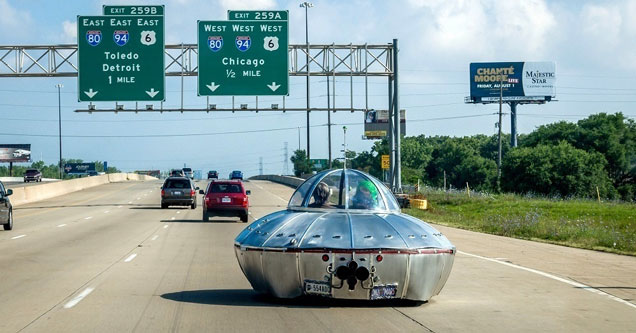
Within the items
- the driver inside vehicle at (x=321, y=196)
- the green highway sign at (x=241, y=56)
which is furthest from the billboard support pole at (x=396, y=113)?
the driver inside vehicle at (x=321, y=196)

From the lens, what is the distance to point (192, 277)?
1530 centimetres

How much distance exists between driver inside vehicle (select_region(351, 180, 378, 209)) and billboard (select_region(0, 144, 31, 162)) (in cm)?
15427

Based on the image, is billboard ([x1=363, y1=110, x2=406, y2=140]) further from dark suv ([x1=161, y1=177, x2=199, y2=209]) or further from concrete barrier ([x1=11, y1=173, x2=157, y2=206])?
dark suv ([x1=161, y1=177, x2=199, y2=209])

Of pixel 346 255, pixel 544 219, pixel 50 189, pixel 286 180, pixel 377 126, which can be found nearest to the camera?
pixel 346 255

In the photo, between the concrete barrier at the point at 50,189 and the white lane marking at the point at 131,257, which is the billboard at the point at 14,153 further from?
the white lane marking at the point at 131,257

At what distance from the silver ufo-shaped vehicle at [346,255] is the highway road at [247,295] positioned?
320mm

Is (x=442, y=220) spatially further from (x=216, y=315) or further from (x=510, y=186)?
(x=510, y=186)

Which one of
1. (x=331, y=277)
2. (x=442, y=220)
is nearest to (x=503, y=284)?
(x=331, y=277)

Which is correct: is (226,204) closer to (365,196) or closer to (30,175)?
(365,196)

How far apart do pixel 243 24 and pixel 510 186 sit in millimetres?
43057

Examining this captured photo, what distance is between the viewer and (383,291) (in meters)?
10.8

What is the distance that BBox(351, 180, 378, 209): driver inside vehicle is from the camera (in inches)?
472

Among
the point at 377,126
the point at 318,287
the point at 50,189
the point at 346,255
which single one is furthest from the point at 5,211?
the point at 377,126

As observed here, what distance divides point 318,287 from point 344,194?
1.69 meters
